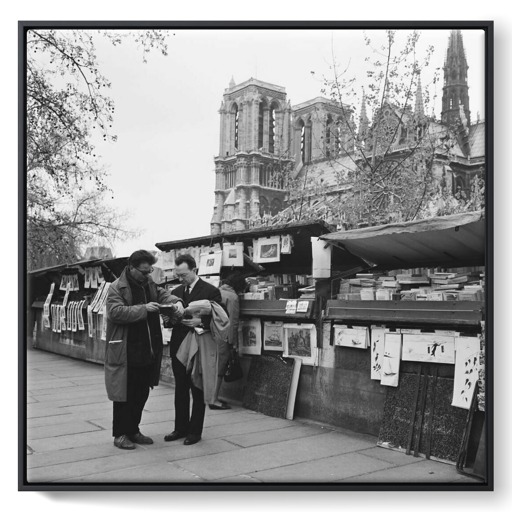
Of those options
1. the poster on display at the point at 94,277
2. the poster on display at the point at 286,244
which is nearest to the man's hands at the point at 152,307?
the poster on display at the point at 286,244

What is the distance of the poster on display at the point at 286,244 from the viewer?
5902 millimetres

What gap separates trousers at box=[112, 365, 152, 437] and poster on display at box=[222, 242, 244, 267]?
76.9 inches

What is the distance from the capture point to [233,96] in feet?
18.5

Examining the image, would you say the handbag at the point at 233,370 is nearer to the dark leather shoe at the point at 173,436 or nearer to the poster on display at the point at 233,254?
the poster on display at the point at 233,254

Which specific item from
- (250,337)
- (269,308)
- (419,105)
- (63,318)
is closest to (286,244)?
(269,308)

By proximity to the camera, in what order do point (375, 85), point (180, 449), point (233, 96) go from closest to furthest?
1. point (180, 449)
2. point (233, 96)
3. point (375, 85)

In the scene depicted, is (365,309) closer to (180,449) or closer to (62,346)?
(180,449)

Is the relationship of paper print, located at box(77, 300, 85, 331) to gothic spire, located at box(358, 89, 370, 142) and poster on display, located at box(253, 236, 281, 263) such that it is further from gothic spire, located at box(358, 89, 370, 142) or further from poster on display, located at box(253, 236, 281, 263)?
gothic spire, located at box(358, 89, 370, 142)

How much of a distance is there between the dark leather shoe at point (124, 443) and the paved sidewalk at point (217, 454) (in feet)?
0.15

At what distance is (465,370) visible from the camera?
4.20 metres

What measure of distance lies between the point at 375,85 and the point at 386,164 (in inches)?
94.4

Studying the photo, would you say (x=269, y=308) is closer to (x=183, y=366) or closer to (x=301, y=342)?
(x=301, y=342)

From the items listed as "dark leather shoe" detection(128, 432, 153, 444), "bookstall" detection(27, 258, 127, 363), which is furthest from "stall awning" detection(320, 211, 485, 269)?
"bookstall" detection(27, 258, 127, 363)
